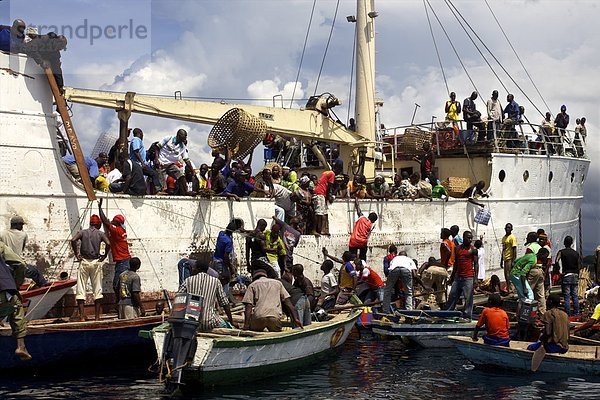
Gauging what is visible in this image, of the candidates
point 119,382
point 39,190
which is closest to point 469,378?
point 119,382

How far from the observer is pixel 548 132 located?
26.4 m

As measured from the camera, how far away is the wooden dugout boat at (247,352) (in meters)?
11.5

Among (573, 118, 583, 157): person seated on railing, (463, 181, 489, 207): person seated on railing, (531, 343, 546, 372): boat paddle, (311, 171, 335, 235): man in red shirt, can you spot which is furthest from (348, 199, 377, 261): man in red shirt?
(573, 118, 583, 157): person seated on railing

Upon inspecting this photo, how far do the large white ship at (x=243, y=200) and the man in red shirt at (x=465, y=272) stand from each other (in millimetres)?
A: 3754

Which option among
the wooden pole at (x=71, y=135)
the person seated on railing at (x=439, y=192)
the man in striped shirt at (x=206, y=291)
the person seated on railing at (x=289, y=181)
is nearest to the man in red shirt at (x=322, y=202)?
the person seated on railing at (x=289, y=181)

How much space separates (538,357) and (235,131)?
28.6 ft

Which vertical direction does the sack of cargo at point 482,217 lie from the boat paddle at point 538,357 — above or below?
above

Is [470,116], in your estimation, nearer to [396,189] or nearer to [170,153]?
[396,189]

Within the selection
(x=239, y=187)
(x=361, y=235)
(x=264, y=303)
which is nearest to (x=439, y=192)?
(x=361, y=235)

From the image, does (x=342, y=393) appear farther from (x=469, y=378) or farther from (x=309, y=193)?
(x=309, y=193)

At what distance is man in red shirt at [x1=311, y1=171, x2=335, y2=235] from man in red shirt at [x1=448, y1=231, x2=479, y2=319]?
3.76 meters

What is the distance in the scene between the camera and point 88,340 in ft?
43.7

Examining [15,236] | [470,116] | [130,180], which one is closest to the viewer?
[15,236]

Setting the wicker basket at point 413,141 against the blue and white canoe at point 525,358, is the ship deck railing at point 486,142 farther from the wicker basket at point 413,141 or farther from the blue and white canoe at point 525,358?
the blue and white canoe at point 525,358
